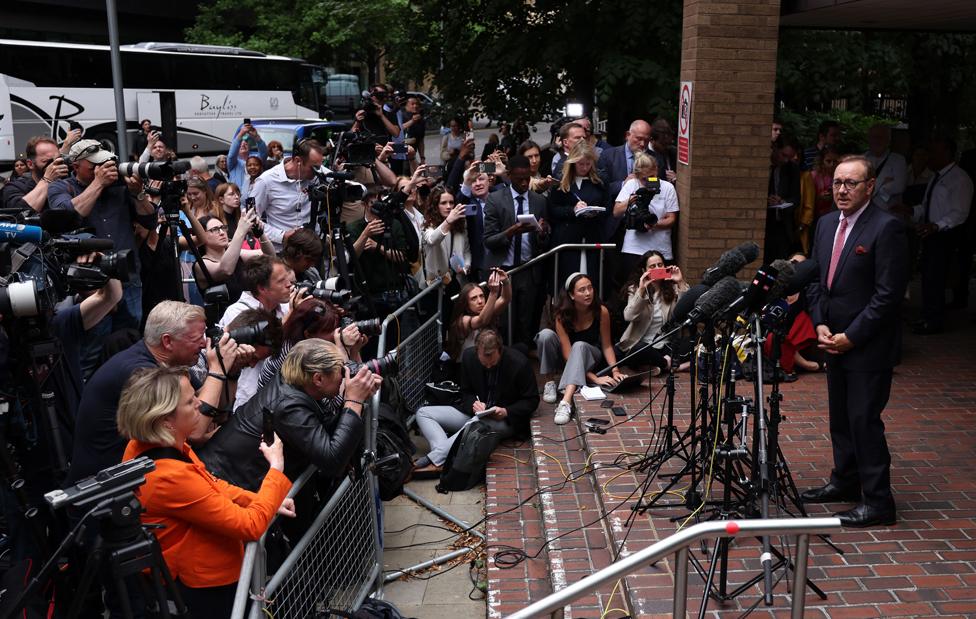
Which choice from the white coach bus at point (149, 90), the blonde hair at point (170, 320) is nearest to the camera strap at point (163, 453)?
the blonde hair at point (170, 320)

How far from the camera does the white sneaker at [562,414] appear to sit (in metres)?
7.30

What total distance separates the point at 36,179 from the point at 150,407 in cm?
551

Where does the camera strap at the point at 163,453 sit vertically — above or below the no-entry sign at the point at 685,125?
below

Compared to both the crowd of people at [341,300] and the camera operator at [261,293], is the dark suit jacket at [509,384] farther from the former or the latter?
the camera operator at [261,293]

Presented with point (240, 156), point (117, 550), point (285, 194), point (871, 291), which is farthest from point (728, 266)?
point (240, 156)

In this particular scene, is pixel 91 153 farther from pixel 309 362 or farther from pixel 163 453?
pixel 163 453

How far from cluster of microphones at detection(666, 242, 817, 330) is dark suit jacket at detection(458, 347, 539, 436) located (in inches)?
93.3

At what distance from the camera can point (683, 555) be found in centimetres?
331

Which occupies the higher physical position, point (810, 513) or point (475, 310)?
point (475, 310)

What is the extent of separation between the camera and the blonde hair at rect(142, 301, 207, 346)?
4.48 meters

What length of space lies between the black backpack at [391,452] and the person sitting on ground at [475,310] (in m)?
1.25

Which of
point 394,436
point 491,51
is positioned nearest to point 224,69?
point 491,51

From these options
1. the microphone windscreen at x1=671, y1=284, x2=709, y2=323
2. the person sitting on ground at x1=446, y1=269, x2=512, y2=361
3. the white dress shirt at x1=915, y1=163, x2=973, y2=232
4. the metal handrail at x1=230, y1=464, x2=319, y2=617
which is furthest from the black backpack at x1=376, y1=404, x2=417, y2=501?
the white dress shirt at x1=915, y1=163, x2=973, y2=232

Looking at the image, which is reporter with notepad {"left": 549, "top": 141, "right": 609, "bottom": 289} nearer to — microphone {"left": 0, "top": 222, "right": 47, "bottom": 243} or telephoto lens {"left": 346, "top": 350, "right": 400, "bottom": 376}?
telephoto lens {"left": 346, "top": 350, "right": 400, "bottom": 376}
